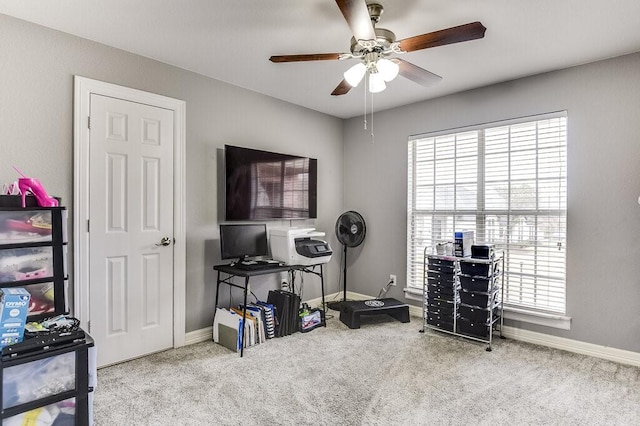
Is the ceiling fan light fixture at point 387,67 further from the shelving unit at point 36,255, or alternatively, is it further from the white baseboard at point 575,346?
the white baseboard at point 575,346

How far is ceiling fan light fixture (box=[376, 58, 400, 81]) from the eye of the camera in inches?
86.0

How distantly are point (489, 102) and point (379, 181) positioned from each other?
1456mm

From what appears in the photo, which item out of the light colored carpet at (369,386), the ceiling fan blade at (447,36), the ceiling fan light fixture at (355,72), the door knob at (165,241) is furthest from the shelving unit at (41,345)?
the ceiling fan blade at (447,36)

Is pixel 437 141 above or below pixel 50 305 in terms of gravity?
above

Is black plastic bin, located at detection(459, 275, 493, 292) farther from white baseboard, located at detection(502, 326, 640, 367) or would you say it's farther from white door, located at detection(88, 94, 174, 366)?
white door, located at detection(88, 94, 174, 366)

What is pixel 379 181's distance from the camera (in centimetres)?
443

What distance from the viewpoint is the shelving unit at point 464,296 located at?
124 inches

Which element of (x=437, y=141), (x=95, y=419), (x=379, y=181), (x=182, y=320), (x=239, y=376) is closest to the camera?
(x=95, y=419)

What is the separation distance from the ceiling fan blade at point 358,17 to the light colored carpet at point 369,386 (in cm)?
214

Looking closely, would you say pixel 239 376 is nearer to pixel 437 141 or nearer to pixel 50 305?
pixel 50 305

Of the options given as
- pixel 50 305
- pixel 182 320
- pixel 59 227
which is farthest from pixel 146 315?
pixel 59 227

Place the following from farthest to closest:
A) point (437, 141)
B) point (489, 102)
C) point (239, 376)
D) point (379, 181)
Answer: point (379, 181)
point (437, 141)
point (489, 102)
point (239, 376)

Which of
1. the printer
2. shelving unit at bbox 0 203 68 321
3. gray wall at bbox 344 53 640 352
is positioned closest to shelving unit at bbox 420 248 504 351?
gray wall at bbox 344 53 640 352

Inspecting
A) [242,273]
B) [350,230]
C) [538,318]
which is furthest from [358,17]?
[538,318]
